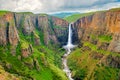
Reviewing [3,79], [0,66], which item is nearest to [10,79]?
[3,79]

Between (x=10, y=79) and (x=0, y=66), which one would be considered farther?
(x=0, y=66)

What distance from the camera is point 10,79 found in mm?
179250

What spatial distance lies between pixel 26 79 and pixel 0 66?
1710cm

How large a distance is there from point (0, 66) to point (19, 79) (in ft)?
49.7

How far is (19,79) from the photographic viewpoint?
19012cm

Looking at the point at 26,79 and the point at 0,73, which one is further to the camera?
the point at 26,79

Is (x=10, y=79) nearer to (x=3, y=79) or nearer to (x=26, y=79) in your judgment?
(x=3, y=79)

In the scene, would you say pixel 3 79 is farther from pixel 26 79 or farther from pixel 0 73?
pixel 26 79

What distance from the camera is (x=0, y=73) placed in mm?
180500

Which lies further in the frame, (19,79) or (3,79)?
(19,79)

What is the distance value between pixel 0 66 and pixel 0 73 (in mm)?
16561

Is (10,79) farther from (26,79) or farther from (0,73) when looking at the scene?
(26,79)

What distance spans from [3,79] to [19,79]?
17.1 metres

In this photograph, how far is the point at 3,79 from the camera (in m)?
174
